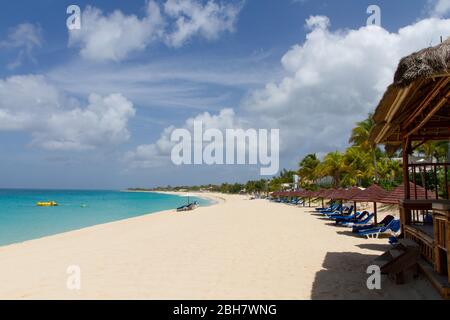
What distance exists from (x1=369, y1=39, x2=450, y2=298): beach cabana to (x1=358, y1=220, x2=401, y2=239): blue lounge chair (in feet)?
9.31

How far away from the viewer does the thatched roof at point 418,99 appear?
13.5 ft

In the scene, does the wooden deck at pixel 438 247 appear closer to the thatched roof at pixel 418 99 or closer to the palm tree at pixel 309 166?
the thatched roof at pixel 418 99

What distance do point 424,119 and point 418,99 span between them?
403 mm

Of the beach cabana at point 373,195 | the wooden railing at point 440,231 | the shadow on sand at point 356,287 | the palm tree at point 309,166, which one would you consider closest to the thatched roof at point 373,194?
the beach cabana at point 373,195

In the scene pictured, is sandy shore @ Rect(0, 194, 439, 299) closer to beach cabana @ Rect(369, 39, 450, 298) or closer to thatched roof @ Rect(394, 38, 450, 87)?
beach cabana @ Rect(369, 39, 450, 298)

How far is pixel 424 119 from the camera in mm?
6605

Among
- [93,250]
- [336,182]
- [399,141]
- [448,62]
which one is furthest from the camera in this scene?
[336,182]

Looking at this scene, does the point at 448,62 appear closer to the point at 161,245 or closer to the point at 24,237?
the point at 161,245

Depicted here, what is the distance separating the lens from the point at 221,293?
5.99m

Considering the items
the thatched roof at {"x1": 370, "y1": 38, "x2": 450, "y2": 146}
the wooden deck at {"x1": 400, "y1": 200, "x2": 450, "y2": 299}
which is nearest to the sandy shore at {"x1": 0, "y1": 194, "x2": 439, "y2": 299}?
the wooden deck at {"x1": 400, "y1": 200, "x2": 450, "y2": 299}

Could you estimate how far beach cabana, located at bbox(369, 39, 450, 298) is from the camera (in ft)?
13.7

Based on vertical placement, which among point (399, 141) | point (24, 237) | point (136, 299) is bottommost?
point (24, 237)

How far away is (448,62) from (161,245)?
30.7 ft
